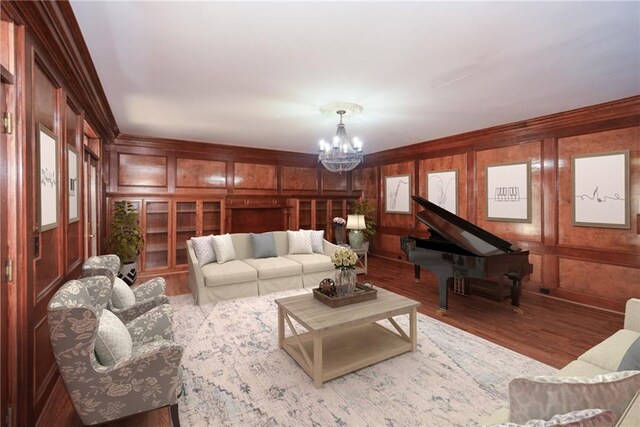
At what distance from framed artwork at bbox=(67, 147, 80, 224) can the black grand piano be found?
3.67 meters

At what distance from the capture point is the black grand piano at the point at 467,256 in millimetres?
3305

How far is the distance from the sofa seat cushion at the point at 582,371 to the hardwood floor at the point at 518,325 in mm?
933

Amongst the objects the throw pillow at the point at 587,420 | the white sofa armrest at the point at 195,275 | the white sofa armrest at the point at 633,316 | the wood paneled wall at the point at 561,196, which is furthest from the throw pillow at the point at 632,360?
the white sofa armrest at the point at 195,275

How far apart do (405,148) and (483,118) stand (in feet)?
7.11

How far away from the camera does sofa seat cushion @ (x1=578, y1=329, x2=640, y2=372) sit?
1760 mm

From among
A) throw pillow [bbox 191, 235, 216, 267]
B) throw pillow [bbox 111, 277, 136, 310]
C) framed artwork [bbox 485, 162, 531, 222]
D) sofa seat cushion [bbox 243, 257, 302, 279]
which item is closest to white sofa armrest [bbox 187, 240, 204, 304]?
throw pillow [bbox 191, 235, 216, 267]

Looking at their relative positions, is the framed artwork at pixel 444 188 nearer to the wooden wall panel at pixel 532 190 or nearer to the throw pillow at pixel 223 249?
the wooden wall panel at pixel 532 190

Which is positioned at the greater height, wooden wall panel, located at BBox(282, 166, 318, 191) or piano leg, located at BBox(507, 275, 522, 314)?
wooden wall panel, located at BBox(282, 166, 318, 191)

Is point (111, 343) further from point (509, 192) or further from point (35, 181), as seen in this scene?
point (509, 192)

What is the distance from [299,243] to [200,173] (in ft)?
8.27

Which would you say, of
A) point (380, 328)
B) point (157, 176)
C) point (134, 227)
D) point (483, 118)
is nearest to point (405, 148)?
point (483, 118)

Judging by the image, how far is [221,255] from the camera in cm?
451

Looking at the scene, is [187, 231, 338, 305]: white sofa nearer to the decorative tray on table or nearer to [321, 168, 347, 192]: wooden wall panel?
the decorative tray on table

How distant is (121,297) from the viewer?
240 cm
